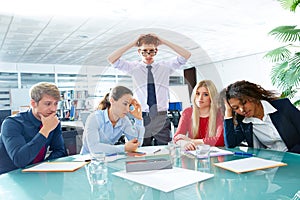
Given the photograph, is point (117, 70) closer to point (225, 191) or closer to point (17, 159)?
point (17, 159)

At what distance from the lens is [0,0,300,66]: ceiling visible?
348 centimetres

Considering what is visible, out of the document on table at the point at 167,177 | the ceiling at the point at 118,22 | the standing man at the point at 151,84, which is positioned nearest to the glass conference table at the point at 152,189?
the document on table at the point at 167,177

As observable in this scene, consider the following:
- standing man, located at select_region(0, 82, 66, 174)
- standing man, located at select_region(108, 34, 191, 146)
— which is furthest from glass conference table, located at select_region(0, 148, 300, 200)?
standing man, located at select_region(108, 34, 191, 146)

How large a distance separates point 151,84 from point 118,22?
106 inches

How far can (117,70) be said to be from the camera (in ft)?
5.85

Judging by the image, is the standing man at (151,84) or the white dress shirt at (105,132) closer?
the white dress shirt at (105,132)

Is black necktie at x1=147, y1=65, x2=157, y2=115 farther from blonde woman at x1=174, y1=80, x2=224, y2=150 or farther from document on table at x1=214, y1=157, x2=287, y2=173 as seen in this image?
document on table at x1=214, y1=157, x2=287, y2=173

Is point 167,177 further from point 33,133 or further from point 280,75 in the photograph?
point 280,75

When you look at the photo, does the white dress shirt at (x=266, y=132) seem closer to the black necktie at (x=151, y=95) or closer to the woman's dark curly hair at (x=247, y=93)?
the woman's dark curly hair at (x=247, y=93)

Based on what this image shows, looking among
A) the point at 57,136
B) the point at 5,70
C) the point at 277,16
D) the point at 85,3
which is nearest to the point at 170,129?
the point at 57,136

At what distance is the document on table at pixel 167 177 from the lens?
89 centimetres

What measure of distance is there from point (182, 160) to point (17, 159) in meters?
0.79

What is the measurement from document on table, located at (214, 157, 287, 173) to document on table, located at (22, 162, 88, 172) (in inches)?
24.4

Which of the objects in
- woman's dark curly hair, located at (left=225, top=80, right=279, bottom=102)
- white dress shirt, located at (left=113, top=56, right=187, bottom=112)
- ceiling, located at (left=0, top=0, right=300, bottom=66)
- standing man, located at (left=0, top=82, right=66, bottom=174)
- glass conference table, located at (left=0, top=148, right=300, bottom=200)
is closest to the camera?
glass conference table, located at (left=0, top=148, right=300, bottom=200)
